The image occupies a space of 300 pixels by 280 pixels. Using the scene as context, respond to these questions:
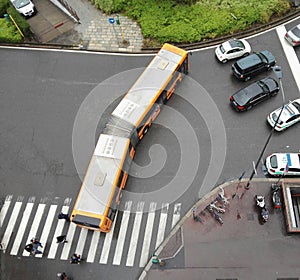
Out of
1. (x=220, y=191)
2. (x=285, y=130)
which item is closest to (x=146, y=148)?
(x=220, y=191)

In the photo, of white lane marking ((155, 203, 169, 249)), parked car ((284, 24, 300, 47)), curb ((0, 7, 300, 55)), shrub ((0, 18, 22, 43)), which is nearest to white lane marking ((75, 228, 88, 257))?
white lane marking ((155, 203, 169, 249))

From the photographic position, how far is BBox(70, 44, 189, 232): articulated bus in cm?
2503

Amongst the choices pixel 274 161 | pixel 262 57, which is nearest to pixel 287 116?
pixel 274 161

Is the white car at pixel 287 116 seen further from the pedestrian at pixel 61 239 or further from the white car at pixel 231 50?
the pedestrian at pixel 61 239

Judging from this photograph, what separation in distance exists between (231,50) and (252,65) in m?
2.84

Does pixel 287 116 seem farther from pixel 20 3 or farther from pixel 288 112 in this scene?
pixel 20 3

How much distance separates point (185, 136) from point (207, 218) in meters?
7.66

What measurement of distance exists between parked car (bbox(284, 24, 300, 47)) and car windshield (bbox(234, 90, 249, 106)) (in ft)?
28.1

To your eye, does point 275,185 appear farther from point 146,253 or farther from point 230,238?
point 146,253

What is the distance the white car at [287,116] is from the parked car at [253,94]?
6.36 ft

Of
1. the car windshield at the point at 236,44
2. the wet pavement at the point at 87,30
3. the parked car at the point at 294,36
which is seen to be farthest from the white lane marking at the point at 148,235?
the parked car at the point at 294,36

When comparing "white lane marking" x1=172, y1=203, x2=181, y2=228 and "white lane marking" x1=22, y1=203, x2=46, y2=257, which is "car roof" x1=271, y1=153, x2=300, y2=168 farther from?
"white lane marking" x1=22, y1=203, x2=46, y2=257

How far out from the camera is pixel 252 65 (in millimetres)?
31953

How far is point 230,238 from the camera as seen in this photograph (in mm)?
26016
